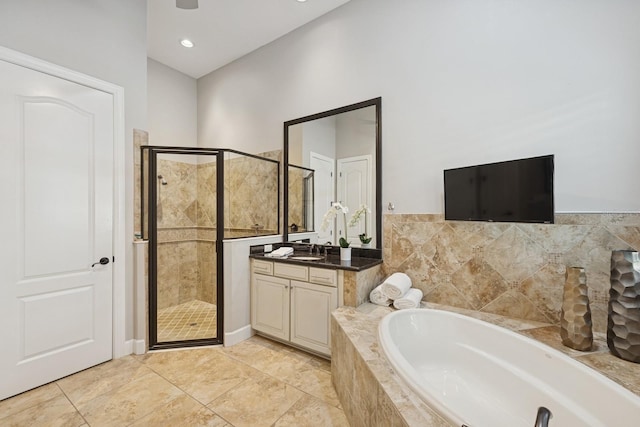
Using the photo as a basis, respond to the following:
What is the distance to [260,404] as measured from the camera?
1.90 metres

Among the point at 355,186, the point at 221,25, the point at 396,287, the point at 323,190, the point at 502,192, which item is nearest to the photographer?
the point at 502,192

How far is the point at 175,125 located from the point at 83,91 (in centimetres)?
187

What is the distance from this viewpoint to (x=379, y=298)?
228cm

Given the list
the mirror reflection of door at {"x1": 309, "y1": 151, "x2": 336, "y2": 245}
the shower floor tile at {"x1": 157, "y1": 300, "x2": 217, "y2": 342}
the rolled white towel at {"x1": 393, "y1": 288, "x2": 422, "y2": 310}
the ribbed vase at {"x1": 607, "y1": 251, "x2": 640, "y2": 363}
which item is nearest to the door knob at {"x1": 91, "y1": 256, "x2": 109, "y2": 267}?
the shower floor tile at {"x1": 157, "y1": 300, "x2": 217, "y2": 342}

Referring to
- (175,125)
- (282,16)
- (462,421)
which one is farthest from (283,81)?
(462,421)

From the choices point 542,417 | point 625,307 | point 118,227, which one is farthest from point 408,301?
point 118,227

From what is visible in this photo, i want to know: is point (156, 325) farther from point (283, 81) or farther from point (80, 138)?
point (283, 81)

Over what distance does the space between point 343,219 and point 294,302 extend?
952mm

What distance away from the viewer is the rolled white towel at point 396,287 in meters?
2.20

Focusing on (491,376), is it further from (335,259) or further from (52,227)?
(52,227)

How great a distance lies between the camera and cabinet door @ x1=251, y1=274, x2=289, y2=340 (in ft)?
8.82

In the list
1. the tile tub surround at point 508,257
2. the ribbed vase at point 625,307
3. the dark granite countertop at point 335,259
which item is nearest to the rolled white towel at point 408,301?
the tile tub surround at point 508,257

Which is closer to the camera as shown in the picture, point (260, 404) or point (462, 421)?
point (462, 421)

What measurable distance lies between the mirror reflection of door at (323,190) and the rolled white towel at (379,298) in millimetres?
778
